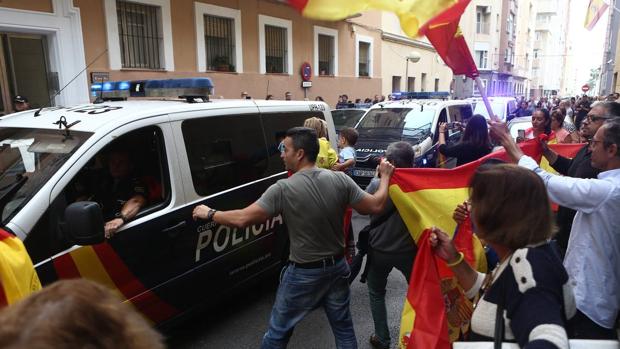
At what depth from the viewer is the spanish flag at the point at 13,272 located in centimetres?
181

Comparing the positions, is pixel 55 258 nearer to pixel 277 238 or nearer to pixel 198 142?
pixel 198 142

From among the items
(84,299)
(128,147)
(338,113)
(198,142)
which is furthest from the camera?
(338,113)

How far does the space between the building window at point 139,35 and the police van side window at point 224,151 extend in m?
7.59

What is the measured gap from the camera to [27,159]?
2891 mm

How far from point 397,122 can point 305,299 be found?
291 inches

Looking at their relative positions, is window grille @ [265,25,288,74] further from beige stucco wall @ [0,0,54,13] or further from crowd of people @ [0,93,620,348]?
crowd of people @ [0,93,620,348]

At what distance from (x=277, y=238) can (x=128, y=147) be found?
5.36 ft

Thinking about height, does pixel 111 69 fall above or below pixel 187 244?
above

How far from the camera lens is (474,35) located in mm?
39188

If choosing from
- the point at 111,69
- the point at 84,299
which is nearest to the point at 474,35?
the point at 111,69

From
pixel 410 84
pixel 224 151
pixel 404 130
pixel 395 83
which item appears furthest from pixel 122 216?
pixel 410 84

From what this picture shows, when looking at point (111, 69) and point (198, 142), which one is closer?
point (198, 142)

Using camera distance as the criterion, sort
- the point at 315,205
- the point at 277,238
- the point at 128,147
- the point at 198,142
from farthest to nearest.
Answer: the point at 277,238, the point at 198,142, the point at 128,147, the point at 315,205

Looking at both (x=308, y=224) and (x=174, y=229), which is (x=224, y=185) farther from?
(x=308, y=224)
